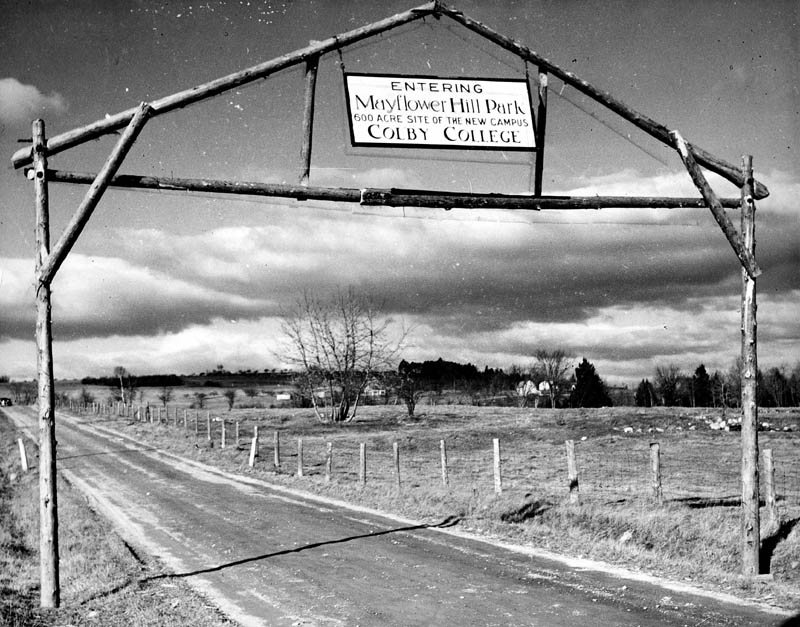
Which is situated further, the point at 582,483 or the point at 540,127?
the point at 582,483

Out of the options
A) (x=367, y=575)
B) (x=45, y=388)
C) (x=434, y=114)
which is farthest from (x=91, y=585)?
(x=434, y=114)

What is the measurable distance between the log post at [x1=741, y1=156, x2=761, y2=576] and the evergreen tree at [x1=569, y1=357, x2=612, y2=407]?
260ft

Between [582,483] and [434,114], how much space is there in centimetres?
1219

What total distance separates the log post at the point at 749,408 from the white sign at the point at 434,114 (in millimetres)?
3096

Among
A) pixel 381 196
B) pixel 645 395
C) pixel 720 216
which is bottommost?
pixel 645 395

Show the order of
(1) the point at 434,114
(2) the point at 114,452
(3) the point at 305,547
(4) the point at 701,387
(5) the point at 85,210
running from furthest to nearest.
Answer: (4) the point at 701,387 < (2) the point at 114,452 < (3) the point at 305,547 < (1) the point at 434,114 < (5) the point at 85,210

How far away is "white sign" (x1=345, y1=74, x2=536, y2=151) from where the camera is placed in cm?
938

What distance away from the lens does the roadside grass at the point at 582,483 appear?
10.4m

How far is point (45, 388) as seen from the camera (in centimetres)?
868

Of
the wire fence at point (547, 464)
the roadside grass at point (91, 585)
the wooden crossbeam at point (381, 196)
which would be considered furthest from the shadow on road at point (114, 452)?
the wooden crossbeam at point (381, 196)

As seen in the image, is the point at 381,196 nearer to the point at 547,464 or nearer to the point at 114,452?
the point at 547,464

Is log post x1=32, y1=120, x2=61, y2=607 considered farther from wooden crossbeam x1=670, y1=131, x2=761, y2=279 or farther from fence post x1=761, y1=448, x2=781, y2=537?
fence post x1=761, y1=448, x2=781, y2=537

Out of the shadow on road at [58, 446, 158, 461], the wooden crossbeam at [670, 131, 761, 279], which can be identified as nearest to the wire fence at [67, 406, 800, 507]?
the shadow on road at [58, 446, 158, 461]

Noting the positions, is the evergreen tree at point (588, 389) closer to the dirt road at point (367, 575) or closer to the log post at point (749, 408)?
the dirt road at point (367, 575)
